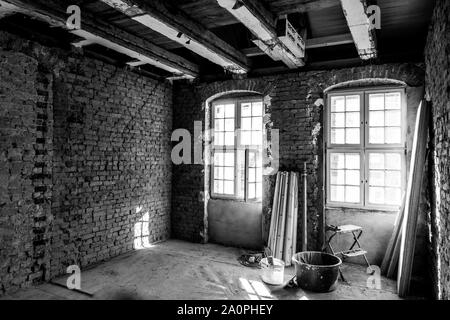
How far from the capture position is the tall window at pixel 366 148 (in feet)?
16.0

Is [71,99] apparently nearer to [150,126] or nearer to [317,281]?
[150,126]

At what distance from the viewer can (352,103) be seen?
5.20m

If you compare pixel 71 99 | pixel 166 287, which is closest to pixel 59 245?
pixel 166 287

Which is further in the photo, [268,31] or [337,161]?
[337,161]

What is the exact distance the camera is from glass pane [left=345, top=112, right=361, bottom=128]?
515 cm

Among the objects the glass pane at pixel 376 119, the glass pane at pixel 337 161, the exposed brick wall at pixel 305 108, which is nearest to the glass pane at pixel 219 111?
the exposed brick wall at pixel 305 108

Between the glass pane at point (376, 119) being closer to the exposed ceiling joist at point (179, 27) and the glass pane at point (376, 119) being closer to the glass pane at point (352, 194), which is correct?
the glass pane at point (352, 194)

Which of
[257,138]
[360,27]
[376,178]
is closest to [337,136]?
[376,178]

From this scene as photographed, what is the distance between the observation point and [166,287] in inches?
163

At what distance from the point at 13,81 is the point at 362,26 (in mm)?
4425

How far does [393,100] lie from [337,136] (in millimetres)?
1026

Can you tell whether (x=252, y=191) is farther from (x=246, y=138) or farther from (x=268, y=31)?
(x=268, y=31)

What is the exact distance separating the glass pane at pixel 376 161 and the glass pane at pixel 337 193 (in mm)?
606

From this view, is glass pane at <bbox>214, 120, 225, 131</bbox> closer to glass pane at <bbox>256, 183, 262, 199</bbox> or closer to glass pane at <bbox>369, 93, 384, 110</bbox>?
glass pane at <bbox>256, 183, 262, 199</bbox>
